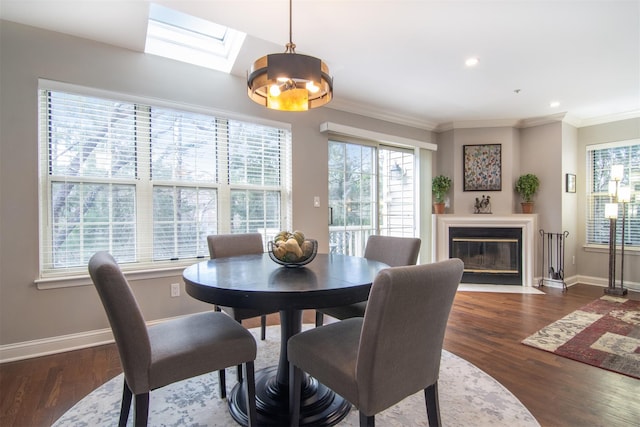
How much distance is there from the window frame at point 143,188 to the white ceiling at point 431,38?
45cm

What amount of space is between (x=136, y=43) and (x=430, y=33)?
2366mm

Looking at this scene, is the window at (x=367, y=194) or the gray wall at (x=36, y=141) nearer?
the gray wall at (x=36, y=141)

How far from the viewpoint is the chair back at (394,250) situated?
7.39 feet

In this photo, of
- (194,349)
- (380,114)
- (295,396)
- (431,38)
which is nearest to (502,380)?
(295,396)

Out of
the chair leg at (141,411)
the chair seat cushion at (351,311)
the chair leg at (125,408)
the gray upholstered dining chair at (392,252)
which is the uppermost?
the gray upholstered dining chair at (392,252)

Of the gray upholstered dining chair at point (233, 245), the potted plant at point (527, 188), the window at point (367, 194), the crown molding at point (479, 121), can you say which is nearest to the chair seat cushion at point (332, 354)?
the gray upholstered dining chair at point (233, 245)

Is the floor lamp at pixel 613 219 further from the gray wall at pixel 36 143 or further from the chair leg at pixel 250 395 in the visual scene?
the chair leg at pixel 250 395

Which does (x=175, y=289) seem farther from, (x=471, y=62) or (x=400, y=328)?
(x=471, y=62)

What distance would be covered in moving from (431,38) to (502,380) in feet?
8.28

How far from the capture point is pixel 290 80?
1.73 metres

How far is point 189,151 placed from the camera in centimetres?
295

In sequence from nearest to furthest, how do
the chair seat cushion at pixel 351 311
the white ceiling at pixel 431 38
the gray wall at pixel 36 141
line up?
the chair seat cushion at pixel 351 311 → the white ceiling at pixel 431 38 → the gray wall at pixel 36 141

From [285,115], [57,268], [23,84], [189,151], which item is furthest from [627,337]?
[23,84]

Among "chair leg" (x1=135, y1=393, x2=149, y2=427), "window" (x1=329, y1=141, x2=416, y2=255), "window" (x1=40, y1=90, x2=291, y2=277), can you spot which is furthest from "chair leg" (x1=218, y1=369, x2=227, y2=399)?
"window" (x1=329, y1=141, x2=416, y2=255)
